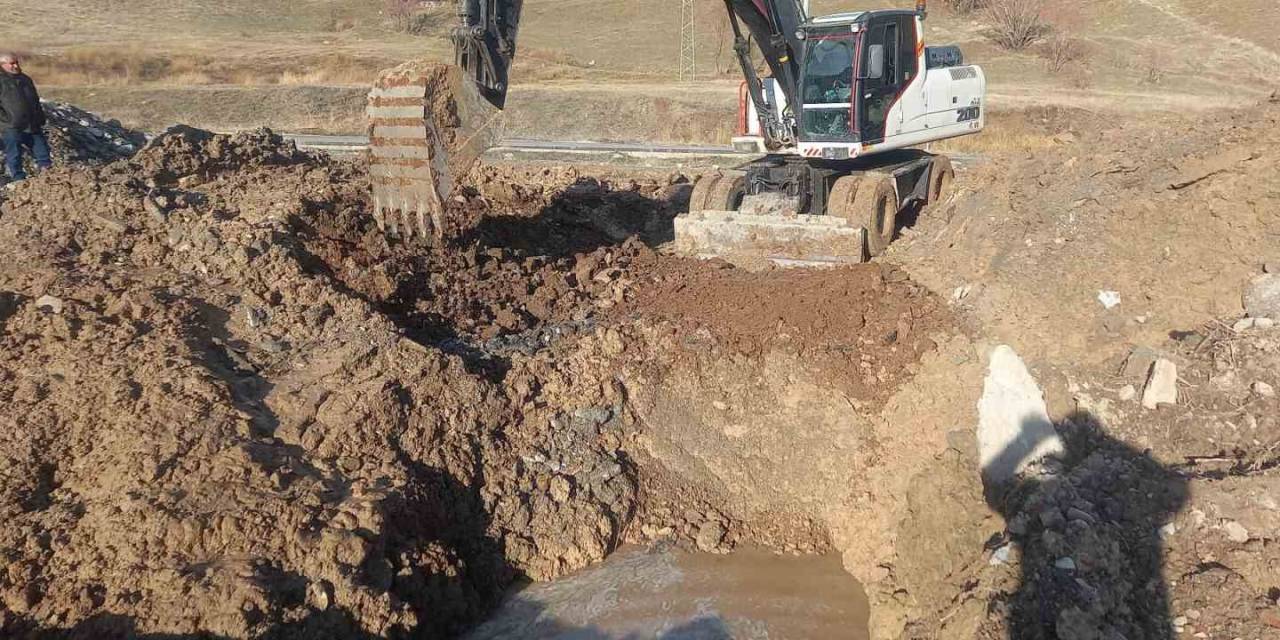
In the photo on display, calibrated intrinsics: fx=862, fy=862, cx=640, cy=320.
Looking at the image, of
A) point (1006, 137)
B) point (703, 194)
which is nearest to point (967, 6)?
point (1006, 137)

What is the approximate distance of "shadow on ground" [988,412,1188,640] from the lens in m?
4.16

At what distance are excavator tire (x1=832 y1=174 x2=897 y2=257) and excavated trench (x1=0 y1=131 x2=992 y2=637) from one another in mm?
1000

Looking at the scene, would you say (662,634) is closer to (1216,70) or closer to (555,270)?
(555,270)

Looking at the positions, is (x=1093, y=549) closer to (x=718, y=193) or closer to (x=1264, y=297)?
(x=1264, y=297)

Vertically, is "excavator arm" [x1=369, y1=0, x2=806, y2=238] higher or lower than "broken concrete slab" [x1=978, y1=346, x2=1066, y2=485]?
higher

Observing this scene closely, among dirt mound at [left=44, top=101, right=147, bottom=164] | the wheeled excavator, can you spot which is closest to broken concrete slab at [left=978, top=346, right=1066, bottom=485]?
the wheeled excavator

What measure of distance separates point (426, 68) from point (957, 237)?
521 cm

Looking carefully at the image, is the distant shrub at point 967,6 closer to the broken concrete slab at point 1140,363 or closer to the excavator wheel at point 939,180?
the excavator wheel at point 939,180

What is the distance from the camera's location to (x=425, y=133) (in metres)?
7.02

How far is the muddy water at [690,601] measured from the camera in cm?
524

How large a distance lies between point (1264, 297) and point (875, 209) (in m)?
3.55

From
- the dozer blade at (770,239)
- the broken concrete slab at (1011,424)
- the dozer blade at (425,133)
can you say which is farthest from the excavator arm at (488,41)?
the broken concrete slab at (1011,424)

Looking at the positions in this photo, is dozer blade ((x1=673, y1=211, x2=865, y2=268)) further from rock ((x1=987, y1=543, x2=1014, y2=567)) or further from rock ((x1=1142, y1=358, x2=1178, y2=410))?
rock ((x1=987, y1=543, x2=1014, y2=567))

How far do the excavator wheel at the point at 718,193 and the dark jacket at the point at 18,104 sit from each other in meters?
7.80
